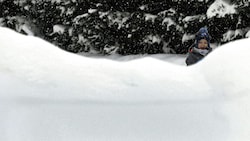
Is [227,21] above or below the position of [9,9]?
above

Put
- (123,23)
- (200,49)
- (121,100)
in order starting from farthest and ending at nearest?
(123,23) → (200,49) → (121,100)

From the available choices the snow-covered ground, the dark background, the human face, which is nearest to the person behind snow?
the human face

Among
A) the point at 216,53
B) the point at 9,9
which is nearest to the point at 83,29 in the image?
the point at 9,9

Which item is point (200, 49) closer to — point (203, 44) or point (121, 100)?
point (203, 44)

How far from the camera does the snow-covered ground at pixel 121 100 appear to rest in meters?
1.84

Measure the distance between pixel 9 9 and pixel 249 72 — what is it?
365 inches

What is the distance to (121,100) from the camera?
1894 mm

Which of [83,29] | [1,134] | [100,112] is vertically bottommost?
[83,29]

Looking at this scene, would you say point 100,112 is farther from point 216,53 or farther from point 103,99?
point 216,53

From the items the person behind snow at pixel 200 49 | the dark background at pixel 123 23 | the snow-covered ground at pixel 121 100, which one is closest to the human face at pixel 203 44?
the person behind snow at pixel 200 49

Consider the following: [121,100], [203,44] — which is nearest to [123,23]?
[203,44]

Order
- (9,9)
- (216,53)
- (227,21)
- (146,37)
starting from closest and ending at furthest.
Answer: (216,53), (227,21), (146,37), (9,9)

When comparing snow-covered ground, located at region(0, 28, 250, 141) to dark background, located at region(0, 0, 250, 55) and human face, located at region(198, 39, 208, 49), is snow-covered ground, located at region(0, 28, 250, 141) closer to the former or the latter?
human face, located at region(198, 39, 208, 49)

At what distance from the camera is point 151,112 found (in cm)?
185
